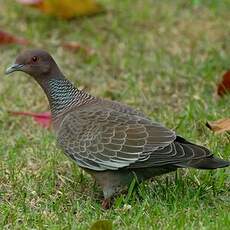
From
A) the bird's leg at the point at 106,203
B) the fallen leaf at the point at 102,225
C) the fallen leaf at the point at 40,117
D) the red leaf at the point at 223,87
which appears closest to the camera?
the fallen leaf at the point at 102,225

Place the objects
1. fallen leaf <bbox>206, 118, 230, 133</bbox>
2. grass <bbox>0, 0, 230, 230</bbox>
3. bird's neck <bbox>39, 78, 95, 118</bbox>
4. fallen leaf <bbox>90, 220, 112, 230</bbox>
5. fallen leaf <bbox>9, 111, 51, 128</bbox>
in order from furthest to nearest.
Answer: fallen leaf <bbox>9, 111, 51, 128</bbox>, fallen leaf <bbox>206, 118, 230, 133</bbox>, bird's neck <bbox>39, 78, 95, 118</bbox>, grass <bbox>0, 0, 230, 230</bbox>, fallen leaf <bbox>90, 220, 112, 230</bbox>

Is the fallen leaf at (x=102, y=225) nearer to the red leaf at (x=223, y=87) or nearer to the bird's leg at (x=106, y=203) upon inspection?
the bird's leg at (x=106, y=203)

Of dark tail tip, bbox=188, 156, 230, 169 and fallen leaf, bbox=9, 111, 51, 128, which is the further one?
fallen leaf, bbox=9, 111, 51, 128

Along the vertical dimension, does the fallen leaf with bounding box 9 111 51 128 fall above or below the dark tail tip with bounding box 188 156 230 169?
below

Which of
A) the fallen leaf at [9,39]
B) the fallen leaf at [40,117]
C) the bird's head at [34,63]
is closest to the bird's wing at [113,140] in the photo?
the bird's head at [34,63]

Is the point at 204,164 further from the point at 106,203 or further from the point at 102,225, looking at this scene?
the point at 102,225

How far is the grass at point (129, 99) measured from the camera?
4770 millimetres

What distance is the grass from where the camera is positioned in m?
4.77

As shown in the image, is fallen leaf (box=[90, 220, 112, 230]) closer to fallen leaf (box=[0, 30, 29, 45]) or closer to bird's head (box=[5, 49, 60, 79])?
bird's head (box=[5, 49, 60, 79])

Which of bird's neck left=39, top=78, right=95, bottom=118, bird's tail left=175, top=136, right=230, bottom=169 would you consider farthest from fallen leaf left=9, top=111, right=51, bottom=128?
bird's tail left=175, top=136, right=230, bottom=169

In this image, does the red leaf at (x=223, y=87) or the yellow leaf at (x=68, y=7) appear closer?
the red leaf at (x=223, y=87)

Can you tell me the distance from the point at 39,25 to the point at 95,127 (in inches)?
131

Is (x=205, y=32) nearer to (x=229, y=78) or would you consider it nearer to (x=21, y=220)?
(x=229, y=78)

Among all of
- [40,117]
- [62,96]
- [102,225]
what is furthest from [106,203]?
[40,117]
